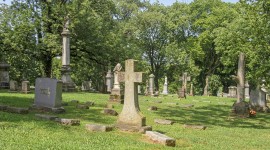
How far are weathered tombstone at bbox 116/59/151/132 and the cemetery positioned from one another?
1.2 inches

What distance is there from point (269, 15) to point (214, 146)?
388 inches

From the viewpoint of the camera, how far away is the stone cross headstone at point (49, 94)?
1220 cm

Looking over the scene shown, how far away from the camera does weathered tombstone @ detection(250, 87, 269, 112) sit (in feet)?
65.4

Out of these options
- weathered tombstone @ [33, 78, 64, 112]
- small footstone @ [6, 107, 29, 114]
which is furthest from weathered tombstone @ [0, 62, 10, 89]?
small footstone @ [6, 107, 29, 114]

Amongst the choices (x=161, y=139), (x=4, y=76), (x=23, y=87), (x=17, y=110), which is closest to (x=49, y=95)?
(x=17, y=110)

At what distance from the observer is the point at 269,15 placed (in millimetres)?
15398

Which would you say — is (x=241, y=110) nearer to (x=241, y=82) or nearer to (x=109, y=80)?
(x=241, y=82)

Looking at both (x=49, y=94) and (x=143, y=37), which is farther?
(x=143, y=37)

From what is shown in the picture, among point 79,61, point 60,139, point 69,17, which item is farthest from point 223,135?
point 79,61

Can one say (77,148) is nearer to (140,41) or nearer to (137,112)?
(137,112)

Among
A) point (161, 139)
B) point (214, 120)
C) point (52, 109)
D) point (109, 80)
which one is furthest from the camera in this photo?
point (109, 80)

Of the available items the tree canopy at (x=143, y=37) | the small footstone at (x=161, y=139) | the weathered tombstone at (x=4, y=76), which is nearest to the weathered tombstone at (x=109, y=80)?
the tree canopy at (x=143, y=37)

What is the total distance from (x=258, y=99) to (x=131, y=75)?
13.7 m

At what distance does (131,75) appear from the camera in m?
9.40
